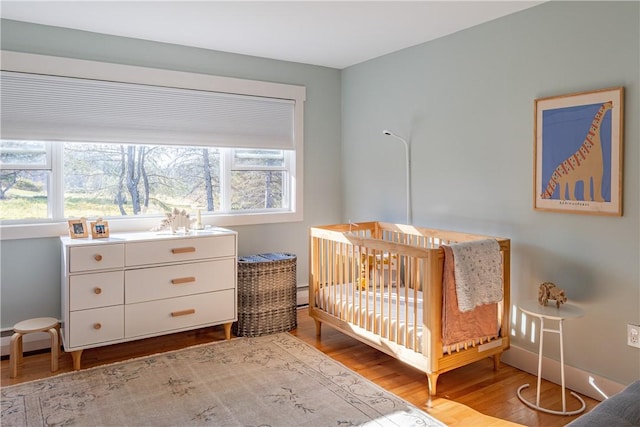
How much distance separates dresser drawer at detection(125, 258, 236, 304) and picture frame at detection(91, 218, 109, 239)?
0.32 meters

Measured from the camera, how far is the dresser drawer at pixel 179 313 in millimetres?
3227

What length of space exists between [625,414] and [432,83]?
2652 mm

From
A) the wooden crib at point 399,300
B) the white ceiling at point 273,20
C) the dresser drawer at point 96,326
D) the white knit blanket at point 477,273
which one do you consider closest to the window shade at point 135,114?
the white ceiling at point 273,20

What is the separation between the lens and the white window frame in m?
3.22

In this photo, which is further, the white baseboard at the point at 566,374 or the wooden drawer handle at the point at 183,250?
the wooden drawer handle at the point at 183,250

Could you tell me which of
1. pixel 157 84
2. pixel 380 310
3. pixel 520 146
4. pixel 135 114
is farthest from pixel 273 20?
pixel 380 310

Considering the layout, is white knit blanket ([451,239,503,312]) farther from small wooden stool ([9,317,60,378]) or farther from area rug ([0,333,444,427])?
small wooden stool ([9,317,60,378])

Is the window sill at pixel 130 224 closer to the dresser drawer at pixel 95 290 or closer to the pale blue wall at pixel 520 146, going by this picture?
the dresser drawer at pixel 95 290

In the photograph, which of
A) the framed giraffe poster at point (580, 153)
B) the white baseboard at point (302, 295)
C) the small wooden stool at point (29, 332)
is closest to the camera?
the framed giraffe poster at point (580, 153)

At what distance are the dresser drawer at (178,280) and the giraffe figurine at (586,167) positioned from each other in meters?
2.25

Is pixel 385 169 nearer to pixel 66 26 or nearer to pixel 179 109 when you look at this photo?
pixel 179 109

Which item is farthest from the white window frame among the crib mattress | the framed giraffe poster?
the framed giraffe poster

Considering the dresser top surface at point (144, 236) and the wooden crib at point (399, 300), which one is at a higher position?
the dresser top surface at point (144, 236)

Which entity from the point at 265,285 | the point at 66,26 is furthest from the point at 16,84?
the point at 265,285
